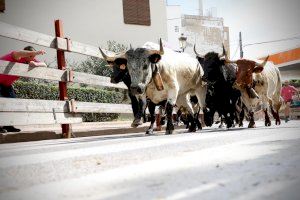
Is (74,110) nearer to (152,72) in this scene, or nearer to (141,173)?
(152,72)

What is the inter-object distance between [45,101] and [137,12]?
19.8 metres

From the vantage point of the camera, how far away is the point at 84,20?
2366 cm

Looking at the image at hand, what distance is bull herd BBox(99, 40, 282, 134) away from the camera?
6.45 metres

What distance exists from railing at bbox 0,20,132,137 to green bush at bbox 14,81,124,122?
699 cm

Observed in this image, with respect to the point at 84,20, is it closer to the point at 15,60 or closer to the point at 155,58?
the point at 15,60

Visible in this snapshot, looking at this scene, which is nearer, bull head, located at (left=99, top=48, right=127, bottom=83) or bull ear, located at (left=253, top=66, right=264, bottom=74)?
bull head, located at (left=99, top=48, right=127, bottom=83)

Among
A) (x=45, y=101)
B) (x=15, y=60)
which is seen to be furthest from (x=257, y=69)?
(x=15, y=60)

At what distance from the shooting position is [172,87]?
6883mm

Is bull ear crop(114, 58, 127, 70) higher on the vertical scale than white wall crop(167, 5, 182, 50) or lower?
lower

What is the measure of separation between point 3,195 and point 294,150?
201 centimetres

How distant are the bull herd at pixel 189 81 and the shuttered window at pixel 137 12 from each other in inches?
635

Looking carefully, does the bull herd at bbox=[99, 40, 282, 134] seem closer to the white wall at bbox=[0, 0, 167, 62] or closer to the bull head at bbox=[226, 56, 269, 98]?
the bull head at bbox=[226, 56, 269, 98]

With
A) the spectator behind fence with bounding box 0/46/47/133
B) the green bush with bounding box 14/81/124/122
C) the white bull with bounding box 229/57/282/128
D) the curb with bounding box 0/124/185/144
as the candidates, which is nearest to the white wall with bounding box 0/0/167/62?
the green bush with bounding box 14/81/124/122

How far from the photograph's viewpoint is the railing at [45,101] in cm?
571
